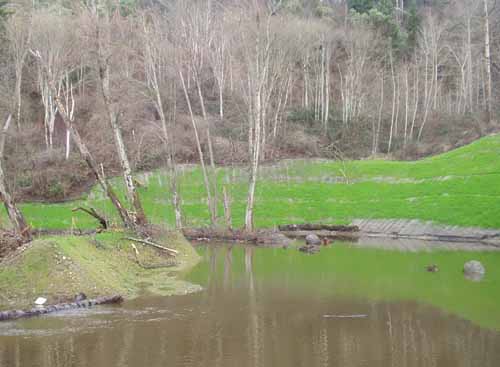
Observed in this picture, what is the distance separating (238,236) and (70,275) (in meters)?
19.0

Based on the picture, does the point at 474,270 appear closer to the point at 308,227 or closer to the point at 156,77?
the point at 308,227

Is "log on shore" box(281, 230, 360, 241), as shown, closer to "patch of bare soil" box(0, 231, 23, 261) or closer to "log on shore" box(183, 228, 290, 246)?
"log on shore" box(183, 228, 290, 246)

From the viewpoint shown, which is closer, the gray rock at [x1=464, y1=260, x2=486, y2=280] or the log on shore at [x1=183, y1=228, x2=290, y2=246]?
the gray rock at [x1=464, y1=260, x2=486, y2=280]

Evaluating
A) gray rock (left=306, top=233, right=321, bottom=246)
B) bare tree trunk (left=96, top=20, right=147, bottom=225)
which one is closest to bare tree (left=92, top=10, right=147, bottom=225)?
bare tree trunk (left=96, top=20, right=147, bottom=225)

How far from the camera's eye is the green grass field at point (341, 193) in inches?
1631

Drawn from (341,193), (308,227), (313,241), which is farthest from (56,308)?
(341,193)

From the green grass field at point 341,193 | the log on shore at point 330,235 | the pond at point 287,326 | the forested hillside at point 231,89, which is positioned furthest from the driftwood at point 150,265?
the log on shore at point 330,235

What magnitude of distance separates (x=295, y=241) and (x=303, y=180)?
39.3ft

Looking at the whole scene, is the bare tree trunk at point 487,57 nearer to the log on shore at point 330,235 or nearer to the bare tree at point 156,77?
the log on shore at point 330,235

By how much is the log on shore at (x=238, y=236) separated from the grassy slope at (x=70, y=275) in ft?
A: 42.5

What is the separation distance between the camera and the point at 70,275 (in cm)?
2058

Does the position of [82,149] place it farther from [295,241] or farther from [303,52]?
[303,52]

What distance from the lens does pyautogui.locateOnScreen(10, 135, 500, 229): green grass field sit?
136 feet

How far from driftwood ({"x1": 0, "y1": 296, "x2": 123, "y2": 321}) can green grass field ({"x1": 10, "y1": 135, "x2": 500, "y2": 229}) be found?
68.9 ft
